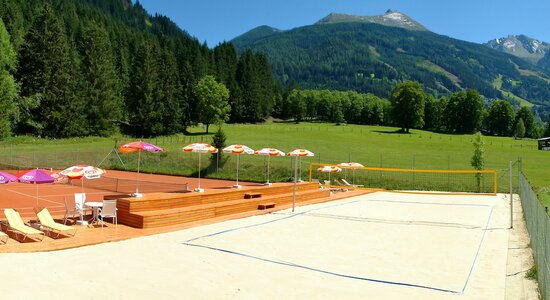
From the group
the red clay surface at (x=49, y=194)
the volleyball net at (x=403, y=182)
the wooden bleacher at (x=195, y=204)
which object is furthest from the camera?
the volleyball net at (x=403, y=182)

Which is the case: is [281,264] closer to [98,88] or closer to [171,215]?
[171,215]

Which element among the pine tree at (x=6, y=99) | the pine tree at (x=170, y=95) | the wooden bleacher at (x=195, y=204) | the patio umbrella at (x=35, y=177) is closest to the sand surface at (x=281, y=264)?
the wooden bleacher at (x=195, y=204)

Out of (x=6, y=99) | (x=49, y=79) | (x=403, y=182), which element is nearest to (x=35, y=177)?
(x=403, y=182)

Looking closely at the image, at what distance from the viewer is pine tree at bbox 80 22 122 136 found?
68000 millimetres

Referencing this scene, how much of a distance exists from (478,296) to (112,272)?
24.6ft

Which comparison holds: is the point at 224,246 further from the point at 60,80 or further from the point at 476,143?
the point at 60,80

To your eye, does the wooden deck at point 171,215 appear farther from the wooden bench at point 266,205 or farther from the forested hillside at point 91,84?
the forested hillside at point 91,84

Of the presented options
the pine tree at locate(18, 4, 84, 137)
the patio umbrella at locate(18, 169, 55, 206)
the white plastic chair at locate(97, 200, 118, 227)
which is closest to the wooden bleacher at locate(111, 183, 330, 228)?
the white plastic chair at locate(97, 200, 118, 227)

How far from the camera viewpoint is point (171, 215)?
616 inches

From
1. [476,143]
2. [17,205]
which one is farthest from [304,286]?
[476,143]

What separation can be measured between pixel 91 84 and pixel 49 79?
8.76m

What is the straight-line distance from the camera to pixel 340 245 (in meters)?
13.4

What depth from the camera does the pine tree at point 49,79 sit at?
200ft

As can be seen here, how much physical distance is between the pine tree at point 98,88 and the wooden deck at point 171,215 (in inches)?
2040
